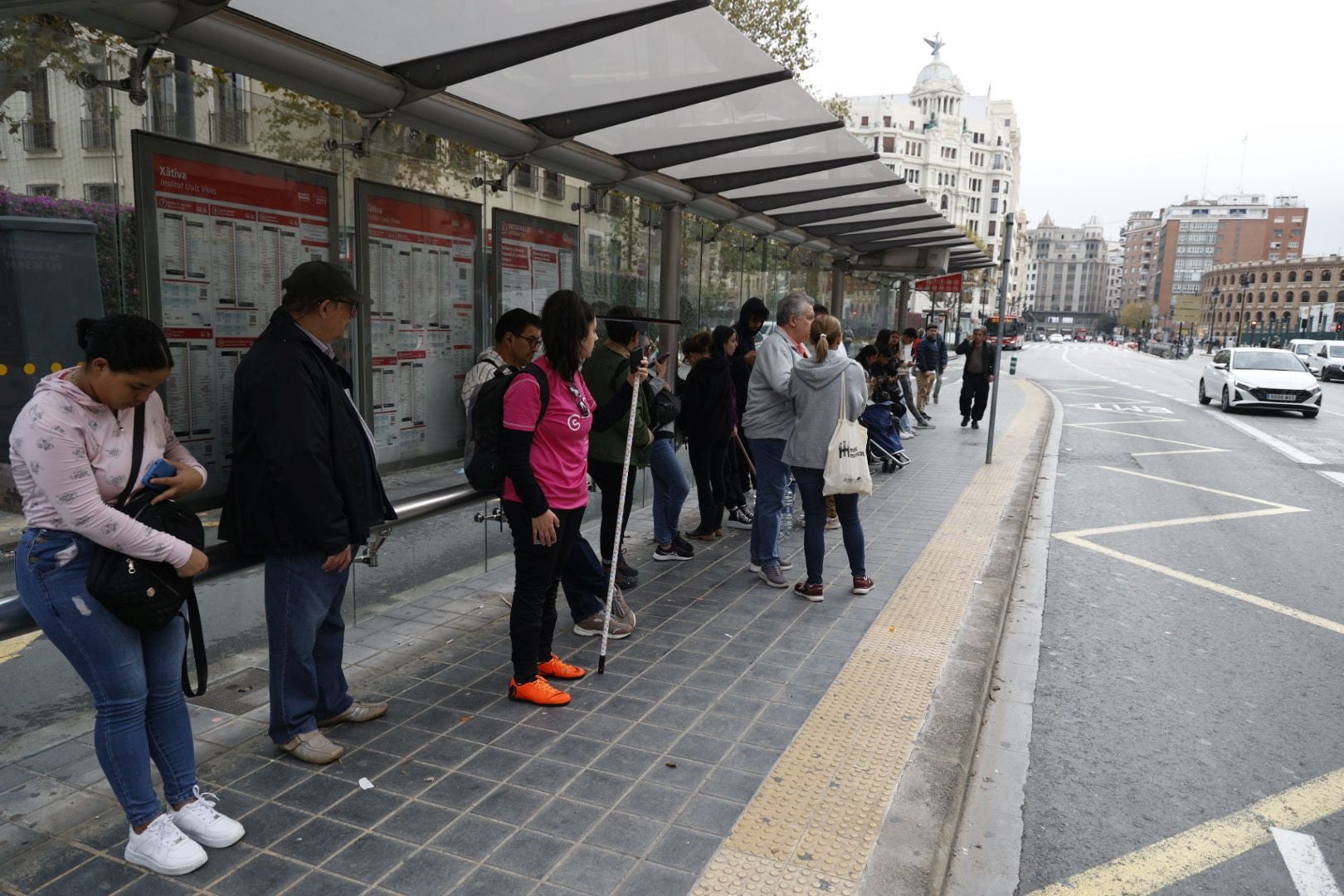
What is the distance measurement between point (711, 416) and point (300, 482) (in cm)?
410

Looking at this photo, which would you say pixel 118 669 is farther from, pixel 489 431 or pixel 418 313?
pixel 418 313

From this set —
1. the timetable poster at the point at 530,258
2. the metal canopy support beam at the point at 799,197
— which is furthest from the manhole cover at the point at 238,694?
the metal canopy support beam at the point at 799,197

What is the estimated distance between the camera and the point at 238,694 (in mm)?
4062

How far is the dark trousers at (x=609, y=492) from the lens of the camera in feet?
17.0

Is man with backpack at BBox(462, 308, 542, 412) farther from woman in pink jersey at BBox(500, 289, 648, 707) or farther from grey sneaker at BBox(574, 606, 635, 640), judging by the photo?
grey sneaker at BBox(574, 606, 635, 640)

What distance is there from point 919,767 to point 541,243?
4375 millimetres

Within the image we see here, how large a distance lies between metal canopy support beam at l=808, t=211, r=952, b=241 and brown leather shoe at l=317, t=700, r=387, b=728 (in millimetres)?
8268

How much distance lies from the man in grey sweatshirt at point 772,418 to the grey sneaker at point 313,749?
3217 millimetres

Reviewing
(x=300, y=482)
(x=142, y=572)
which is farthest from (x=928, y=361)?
(x=142, y=572)

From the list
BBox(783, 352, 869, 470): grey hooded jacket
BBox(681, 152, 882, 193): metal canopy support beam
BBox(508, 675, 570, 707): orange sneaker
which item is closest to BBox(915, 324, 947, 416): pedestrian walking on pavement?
BBox(681, 152, 882, 193): metal canopy support beam

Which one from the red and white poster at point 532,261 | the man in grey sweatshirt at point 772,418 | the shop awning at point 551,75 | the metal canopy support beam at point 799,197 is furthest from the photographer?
the metal canopy support beam at point 799,197

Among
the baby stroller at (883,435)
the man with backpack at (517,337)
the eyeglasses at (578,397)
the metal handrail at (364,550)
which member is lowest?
the baby stroller at (883,435)

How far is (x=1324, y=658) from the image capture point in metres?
5.16

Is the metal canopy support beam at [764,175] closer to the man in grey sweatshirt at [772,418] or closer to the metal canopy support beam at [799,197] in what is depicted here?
the metal canopy support beam at [799,197]
